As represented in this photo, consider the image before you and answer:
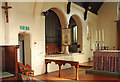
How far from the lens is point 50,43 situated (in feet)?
28.3

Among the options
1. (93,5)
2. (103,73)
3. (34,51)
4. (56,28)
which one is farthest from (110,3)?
(34,51)

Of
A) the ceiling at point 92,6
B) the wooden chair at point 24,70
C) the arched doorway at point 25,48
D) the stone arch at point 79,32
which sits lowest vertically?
the wooden chair at point 24,70

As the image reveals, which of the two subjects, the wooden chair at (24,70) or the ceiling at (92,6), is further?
the ceiling at (92,6)

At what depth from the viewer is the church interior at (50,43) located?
4941mm

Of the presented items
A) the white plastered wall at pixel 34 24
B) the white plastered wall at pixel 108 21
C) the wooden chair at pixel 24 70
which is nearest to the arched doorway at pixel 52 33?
the white plastered wall at pixel 34 24

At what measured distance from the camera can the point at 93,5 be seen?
10914 millimetres

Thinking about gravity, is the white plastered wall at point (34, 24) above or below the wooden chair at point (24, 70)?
above

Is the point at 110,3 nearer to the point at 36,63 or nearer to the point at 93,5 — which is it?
the point at 93,5

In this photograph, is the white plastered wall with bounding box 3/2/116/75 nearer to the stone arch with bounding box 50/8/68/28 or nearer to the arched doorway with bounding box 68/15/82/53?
the stone arch with bounding box 50/8/68/28

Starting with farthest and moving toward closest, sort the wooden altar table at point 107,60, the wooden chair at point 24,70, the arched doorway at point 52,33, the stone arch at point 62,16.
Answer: the arched doorway at point 52,33 < the stone arch at point 62,16 < the wooden altar table at point 107,60 < the wooden chair at point 24,70

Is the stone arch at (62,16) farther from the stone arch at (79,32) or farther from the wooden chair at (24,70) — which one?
the wooden chair at (24,70)

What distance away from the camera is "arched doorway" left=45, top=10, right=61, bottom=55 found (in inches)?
334

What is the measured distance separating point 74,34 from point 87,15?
5.92ft

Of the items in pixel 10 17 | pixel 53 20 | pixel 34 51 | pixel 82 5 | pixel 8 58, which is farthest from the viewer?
pixel 82 5
